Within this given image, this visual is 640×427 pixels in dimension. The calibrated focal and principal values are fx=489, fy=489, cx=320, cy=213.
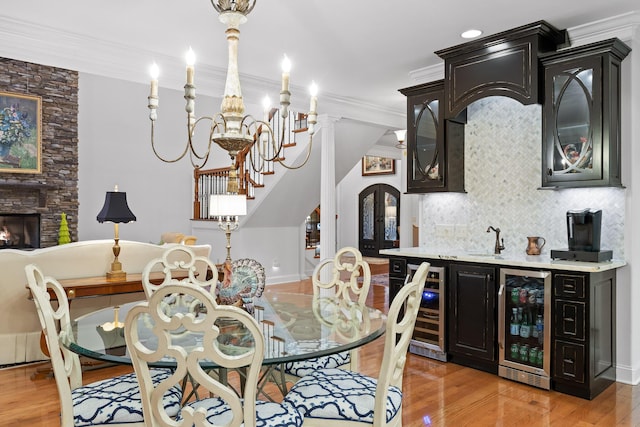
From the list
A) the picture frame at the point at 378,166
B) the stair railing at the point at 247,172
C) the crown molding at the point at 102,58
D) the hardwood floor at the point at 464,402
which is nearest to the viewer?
the hardwood floor at the point at 464,402

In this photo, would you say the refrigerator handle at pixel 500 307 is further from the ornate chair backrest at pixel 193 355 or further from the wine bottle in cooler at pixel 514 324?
the ornate chair backrest at pixel 193 355

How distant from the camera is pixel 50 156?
8406 mm

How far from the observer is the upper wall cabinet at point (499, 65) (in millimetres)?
Answer: 3662

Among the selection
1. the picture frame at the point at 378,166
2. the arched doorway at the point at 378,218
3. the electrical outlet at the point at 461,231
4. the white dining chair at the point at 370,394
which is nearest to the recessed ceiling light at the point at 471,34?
the electrical outlet at the point at 461,231

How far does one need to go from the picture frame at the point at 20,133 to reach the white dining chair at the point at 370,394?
25.7ft

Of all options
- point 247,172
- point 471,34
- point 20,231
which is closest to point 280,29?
point 471,34

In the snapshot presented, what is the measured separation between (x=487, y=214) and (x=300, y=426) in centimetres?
308

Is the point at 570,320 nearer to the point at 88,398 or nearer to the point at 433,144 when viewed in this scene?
the point at 433,144

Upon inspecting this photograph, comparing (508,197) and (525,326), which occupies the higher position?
(508,197)

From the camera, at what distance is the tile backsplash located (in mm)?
3775

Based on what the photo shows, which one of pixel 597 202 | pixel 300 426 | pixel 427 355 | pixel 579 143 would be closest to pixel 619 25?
pixel 579 143

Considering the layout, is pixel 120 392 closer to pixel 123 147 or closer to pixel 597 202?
pixel 597 202

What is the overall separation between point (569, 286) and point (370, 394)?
1.96 m

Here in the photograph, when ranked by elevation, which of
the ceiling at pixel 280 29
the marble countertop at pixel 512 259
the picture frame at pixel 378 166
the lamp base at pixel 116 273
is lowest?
the lamp base at pixel 116 273
